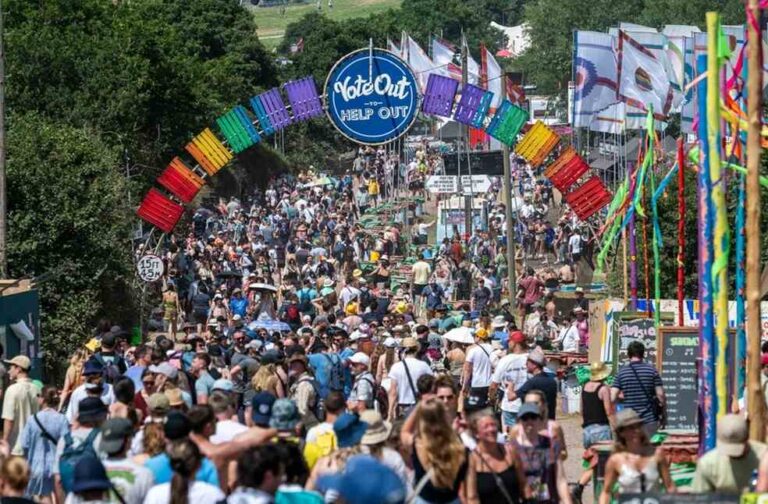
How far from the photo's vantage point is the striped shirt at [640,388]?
1527 cm

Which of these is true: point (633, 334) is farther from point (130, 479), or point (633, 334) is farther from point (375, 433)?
point (130, 479)

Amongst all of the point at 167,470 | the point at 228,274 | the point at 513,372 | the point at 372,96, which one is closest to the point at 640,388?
the point at 513,372

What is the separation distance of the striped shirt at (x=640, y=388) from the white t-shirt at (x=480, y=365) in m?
3.89

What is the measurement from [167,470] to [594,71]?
30.6 metres

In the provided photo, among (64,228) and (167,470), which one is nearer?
(167,470)

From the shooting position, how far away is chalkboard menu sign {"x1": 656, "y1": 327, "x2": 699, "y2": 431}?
60.5ft

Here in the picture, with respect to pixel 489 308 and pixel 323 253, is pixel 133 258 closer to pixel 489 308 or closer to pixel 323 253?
pixel 489 308

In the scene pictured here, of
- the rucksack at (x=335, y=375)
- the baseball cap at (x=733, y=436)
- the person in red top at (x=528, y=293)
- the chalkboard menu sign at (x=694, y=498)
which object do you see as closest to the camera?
the chalkboard menu sign at (x=694, y=498)

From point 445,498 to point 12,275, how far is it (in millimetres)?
21200

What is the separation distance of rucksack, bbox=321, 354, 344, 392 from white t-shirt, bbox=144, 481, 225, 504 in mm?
8813

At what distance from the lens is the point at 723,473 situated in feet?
34.4

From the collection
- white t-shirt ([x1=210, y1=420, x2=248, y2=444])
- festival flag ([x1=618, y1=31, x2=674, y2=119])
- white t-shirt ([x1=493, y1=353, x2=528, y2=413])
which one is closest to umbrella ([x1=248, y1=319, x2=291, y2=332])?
white t-shirt ([x1=493, y1=353, x2=528, y2=413])

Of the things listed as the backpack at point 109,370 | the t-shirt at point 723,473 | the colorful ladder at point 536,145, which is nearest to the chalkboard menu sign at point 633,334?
the backpack at point 109,370

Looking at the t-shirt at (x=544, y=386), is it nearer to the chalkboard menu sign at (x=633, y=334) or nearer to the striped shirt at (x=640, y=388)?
the striped shirt at (x=640, y=388)
